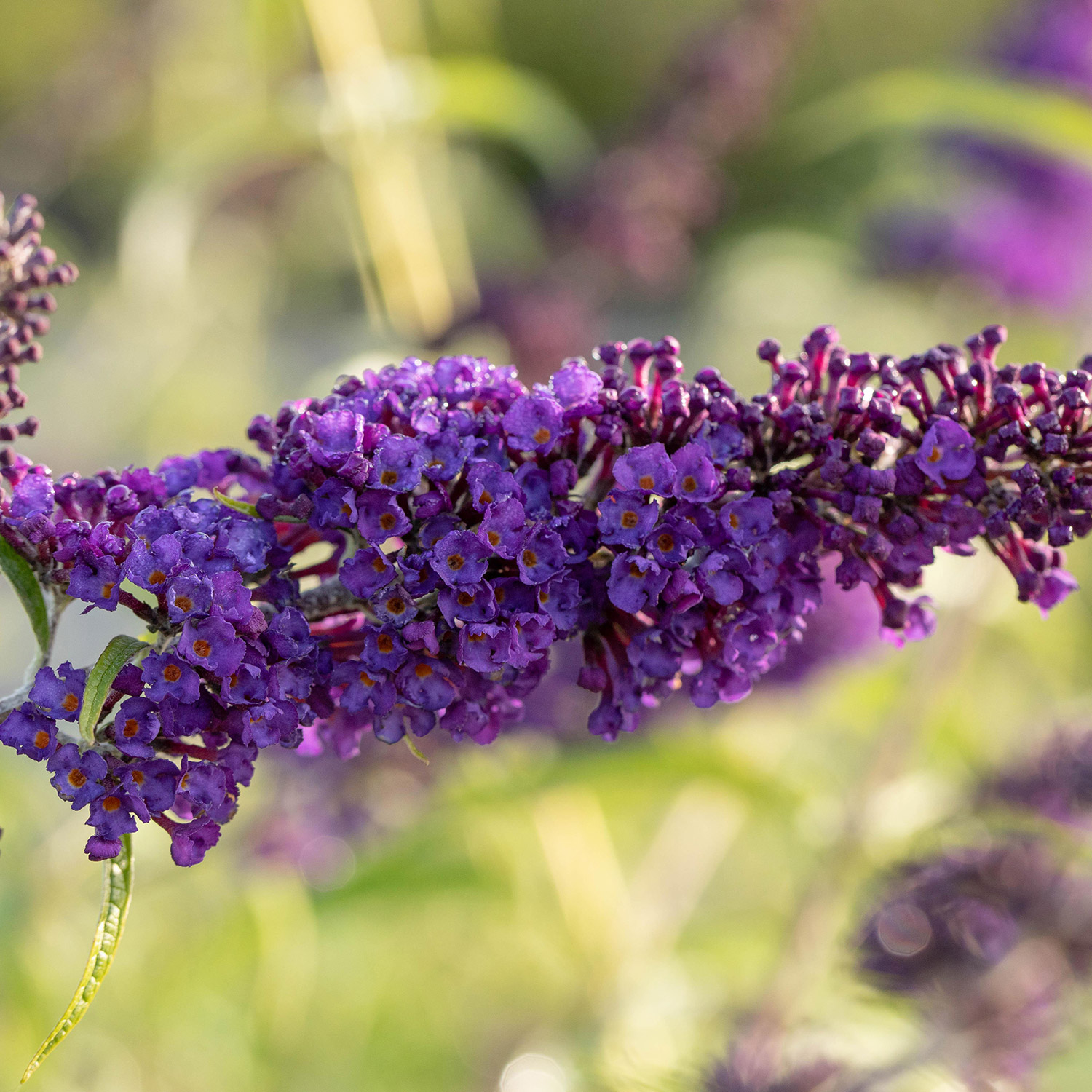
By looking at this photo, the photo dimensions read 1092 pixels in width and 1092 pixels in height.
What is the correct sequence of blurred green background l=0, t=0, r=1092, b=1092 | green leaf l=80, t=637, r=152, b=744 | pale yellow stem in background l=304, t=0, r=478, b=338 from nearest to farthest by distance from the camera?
green leaf l=80, t=637, r=152, b=744 < blurred green background l=0, t=0, r=1092, b=1092 < pale yellow stem in background l=304, t=0, r=478, b=338

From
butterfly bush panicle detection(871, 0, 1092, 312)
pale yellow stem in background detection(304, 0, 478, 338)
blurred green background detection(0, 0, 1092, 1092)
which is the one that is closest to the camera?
blurred green background detection(0, 0, 1092, 1092)

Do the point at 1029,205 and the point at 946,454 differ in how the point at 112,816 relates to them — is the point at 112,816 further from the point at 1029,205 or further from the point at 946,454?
the point at 1029,205

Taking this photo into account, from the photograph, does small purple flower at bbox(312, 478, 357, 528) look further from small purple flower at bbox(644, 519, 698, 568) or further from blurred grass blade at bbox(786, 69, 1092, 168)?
blurred grass blade at bbox(786, 69, 1092, 168)

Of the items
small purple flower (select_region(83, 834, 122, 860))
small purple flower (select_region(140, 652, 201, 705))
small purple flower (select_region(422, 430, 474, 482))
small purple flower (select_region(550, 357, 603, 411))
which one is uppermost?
small purple flower (select_region(550, 357, 603, 411))

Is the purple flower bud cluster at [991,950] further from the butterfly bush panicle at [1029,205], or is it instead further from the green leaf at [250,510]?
the butterfly bush panicle at [1029,205]

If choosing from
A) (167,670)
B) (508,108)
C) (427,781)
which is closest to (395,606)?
Answer: (167,670)

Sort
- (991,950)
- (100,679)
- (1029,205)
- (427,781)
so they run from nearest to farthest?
(100,679) < (991,950) < (427,781) < (1029,205)

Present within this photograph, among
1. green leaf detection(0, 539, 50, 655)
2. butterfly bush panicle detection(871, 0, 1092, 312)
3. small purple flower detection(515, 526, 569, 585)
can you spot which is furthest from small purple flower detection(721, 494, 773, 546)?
butterfly bush panicle detection(871, 0, 1092, 312)
